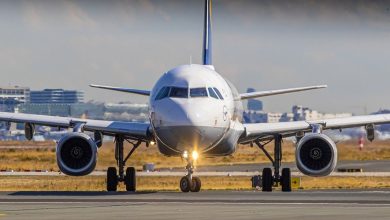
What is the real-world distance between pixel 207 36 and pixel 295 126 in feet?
32.7

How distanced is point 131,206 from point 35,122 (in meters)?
14.6

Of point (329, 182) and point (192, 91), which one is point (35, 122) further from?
point (329, 182)

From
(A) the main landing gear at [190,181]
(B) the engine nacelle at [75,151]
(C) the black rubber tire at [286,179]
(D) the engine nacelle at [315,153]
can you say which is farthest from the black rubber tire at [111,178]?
(D) the engine nacelle at [315,153]

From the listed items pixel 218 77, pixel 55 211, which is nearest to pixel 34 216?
pixel 55 211

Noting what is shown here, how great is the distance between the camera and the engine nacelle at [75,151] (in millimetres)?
42156

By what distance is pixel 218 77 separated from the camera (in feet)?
141

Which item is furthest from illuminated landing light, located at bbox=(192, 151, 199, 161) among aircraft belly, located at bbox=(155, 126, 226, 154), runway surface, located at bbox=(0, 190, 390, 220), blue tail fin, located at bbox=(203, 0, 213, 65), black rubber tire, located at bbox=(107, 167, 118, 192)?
blue tail fin, located at bbox=(203, 0, 213, 65)

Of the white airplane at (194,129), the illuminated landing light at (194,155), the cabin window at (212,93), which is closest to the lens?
the white airplane at (194,129)

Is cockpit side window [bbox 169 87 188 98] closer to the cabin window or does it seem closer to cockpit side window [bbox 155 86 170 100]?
cockpit side window [bbox 155 86 170 100]

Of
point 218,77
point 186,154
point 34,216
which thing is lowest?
point 34,216

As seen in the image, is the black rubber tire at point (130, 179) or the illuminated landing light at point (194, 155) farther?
the black rubber tire at point (130, 179)

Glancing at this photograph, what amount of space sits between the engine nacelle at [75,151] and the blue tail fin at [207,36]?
11166 millimetres

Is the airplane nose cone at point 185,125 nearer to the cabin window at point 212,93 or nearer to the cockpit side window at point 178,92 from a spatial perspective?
the cockpit side window at point 178,92

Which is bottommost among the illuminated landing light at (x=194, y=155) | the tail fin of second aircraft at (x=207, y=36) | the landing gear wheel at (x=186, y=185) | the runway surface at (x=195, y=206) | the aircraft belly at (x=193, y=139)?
the runway surface at (x=195, y=206)
